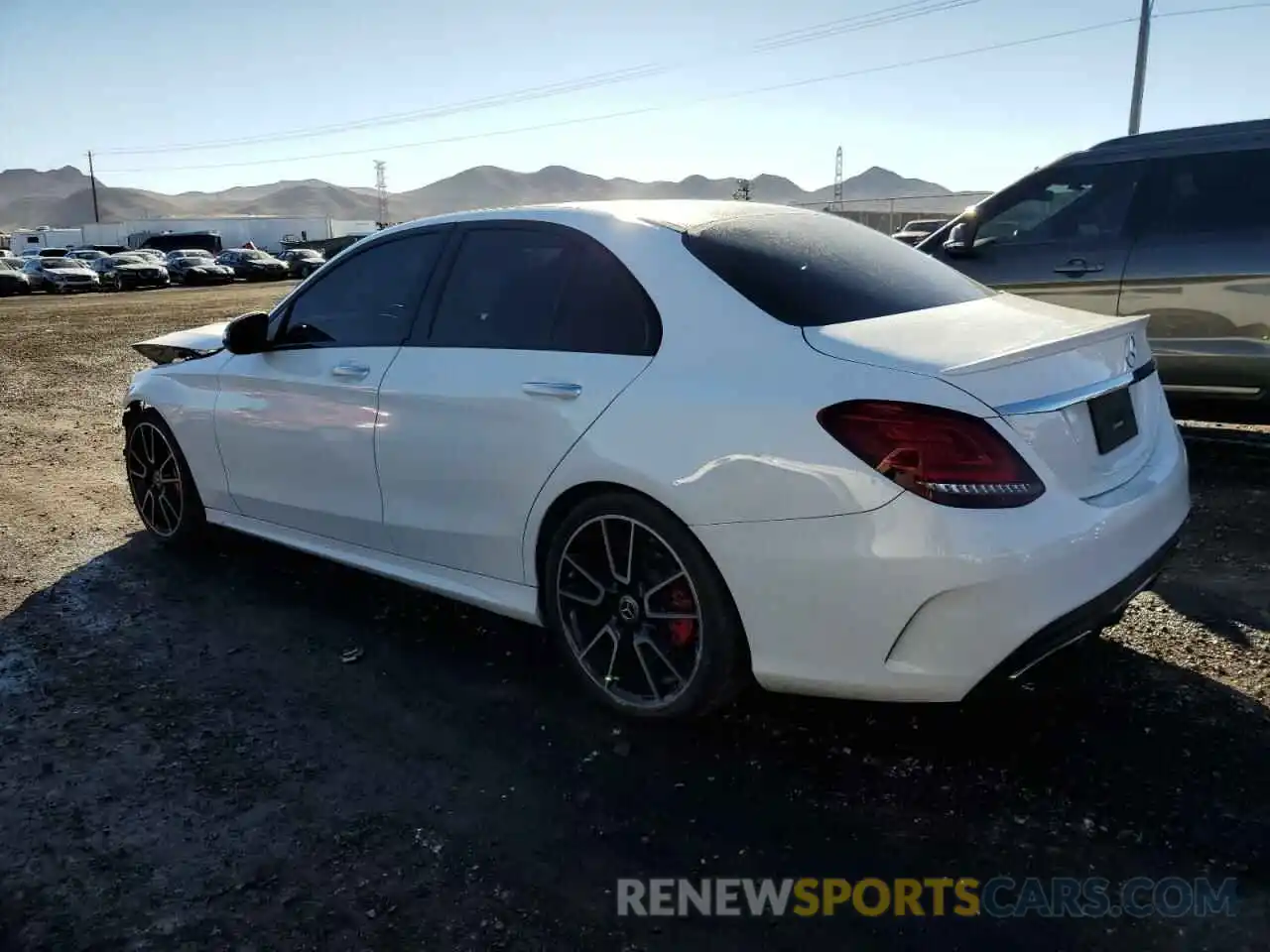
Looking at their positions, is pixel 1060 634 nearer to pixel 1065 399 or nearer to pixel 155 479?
pixel 1065 399

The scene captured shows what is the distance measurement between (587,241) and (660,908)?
204cm

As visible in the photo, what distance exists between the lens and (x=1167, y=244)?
561 centimetres

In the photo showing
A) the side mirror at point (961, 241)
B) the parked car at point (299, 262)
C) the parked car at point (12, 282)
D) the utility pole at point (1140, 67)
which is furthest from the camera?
the parked car at point (299, 262)

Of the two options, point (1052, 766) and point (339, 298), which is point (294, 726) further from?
point (1052, 766)

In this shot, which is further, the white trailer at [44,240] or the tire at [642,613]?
the white trailer at [44,240]

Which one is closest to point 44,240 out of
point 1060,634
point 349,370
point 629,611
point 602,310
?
point 349,370

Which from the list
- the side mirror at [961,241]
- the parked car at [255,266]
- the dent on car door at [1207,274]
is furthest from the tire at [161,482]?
the parked car at [255,266]

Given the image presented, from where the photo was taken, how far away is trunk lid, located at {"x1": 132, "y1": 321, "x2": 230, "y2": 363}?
483cm

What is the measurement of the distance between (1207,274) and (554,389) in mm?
4219

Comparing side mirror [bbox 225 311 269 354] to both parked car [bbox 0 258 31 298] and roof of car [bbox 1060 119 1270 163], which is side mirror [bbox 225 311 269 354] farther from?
parked car [bbox 0 258 31 298]

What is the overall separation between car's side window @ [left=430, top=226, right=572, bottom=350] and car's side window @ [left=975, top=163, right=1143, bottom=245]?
13.1 ft

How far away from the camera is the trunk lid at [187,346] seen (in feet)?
15.8

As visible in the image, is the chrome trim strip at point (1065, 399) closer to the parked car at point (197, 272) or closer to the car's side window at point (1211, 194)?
the car's side window at point (1211, 194)

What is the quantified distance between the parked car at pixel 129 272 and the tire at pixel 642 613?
42.6 metres
